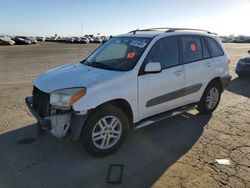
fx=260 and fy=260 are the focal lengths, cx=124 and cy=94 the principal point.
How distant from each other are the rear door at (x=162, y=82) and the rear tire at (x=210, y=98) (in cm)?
92

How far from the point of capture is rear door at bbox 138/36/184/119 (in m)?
4.33

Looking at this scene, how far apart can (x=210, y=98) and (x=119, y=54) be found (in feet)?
8.00

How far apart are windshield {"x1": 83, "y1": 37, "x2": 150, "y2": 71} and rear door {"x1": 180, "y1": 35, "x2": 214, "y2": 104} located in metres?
0.98

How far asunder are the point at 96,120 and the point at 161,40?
1961 mm

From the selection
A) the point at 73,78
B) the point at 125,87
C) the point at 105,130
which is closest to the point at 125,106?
the point at 125,87

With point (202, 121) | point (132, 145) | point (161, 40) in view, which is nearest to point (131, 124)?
point (132, 145)

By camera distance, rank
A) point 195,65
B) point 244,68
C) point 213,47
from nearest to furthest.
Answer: point 195,65, point 213,47, point 244,68

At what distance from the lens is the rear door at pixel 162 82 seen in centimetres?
433

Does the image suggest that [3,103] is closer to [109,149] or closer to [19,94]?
[19,94]

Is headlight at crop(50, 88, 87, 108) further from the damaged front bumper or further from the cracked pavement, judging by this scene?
the cracked pavement

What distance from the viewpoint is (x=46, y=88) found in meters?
3.91

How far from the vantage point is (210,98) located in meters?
5.92

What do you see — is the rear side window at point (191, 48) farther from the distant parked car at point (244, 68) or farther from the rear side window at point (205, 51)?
the distant parked car at point (244, 68)

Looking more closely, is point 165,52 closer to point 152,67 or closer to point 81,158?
point 152,67
